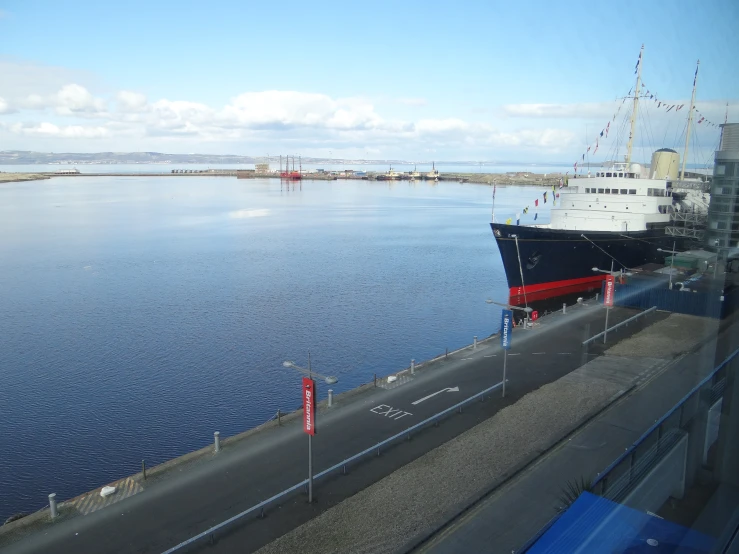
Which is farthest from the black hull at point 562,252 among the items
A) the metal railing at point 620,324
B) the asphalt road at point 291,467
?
the asphalt road at point 291,467

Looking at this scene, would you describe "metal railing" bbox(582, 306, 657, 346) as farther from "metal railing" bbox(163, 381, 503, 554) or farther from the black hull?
the black hull

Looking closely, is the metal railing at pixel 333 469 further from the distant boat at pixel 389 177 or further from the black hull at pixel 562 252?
the distant boat at pixel 389 177

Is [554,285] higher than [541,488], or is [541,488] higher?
[541,488]

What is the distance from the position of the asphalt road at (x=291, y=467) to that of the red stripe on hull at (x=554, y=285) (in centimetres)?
887

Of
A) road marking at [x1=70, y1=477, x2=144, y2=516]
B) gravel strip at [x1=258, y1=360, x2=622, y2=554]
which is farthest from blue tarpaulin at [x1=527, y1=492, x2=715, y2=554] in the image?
road marking at [x1=70, y1=477, x2=144, y2=516]

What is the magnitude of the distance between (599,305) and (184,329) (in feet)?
45.7

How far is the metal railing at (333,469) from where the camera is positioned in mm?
6512

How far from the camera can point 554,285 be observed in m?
22.5

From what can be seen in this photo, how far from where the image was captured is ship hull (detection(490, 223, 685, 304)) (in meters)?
21.4

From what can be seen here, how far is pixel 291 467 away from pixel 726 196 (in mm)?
6955

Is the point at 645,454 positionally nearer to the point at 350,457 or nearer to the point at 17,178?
the point at 350,457

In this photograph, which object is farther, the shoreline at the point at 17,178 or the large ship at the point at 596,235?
the shoreline at the point at 17,178

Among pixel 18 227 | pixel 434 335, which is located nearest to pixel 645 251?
pixel 434 335

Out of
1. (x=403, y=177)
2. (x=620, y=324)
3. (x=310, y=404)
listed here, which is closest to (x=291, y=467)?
(x=310, y=404)
